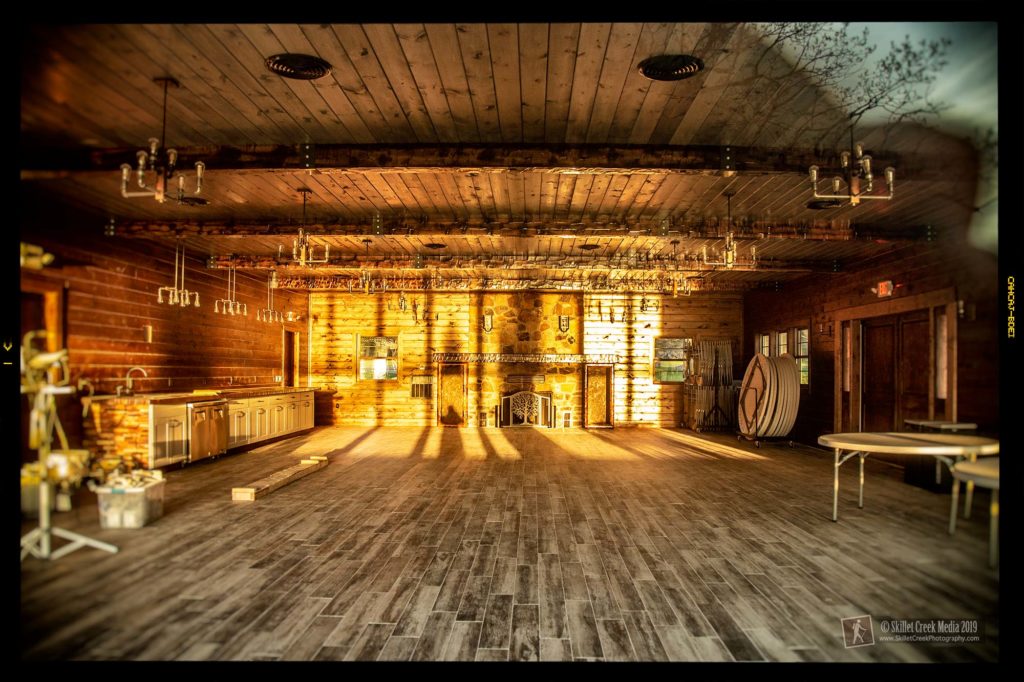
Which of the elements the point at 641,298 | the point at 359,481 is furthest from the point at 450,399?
the point at 359,481

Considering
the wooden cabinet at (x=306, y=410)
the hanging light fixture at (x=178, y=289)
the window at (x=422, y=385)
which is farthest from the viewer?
the window at (x=422, y=385)

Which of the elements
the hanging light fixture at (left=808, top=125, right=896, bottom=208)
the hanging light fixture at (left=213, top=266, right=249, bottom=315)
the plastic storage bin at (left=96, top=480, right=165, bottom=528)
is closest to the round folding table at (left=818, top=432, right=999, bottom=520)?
the hanging light fixture at (left=808, top=125, right=896, bottom=208)

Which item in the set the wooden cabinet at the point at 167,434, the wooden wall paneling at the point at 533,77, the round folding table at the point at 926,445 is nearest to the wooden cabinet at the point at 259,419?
the wooden cabinet at the point at 167,434

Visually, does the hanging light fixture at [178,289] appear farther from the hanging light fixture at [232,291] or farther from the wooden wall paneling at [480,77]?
the wooden wall paneling at [480,77]

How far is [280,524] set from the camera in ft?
16.2

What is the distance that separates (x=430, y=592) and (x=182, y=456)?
18.2 ft

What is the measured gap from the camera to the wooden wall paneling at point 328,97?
3146 mm

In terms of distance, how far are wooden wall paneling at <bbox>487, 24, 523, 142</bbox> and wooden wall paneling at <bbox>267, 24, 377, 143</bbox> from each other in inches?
41.0

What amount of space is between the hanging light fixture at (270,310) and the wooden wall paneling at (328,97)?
23.6 ft

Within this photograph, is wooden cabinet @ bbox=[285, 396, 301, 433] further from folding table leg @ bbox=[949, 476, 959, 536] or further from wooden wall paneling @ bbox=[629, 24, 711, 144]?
folding table leg @ bbox=[949, 476, 959, 536]

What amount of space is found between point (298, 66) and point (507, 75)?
1.28 meters

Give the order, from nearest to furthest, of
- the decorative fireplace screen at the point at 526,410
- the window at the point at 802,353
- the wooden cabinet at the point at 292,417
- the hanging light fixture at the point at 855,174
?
the hanging light fixture at the point at 855,174 → the window at the point at 802,353 → the wooden cabinet at the point at 292,417 → the decorative fireplace screen at the point at 526,410

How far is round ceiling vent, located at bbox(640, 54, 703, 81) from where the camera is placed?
337 centimetres
